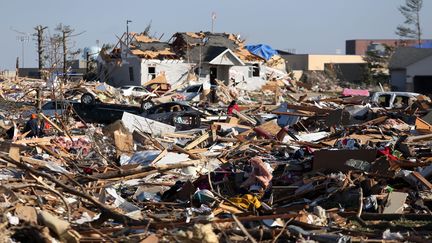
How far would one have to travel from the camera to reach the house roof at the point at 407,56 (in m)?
46.7

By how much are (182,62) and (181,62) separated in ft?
0.55

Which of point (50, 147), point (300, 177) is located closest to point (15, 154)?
point (50, 147)

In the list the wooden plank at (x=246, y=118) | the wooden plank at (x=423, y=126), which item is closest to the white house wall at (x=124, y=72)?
the wooden plank at (x=246, y=118)

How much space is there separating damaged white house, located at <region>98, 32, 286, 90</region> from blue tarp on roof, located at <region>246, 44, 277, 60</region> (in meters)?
2.51

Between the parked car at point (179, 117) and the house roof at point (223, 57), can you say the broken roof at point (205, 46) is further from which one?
the parked car at point (179, 117)

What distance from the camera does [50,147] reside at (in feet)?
52.0

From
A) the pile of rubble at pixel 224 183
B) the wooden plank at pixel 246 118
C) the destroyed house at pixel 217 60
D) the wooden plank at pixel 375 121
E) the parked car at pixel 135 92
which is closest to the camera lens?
the pile of rubble at pixel 224 183

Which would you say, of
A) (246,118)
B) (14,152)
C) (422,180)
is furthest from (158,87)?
(422,180)

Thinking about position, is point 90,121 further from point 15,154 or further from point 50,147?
point 15,154

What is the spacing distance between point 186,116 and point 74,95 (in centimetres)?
1318

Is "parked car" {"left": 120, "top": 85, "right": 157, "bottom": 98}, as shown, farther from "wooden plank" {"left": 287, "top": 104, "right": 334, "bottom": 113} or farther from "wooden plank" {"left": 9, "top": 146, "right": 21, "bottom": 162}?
"wooden plank" {"left": 9, "top": 146, "right": 21, "bottom": 162}

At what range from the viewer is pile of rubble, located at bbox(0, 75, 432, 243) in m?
7.92

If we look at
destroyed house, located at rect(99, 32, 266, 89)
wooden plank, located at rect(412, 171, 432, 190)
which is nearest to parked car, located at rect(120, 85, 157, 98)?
destroyed house, located at rect(99, 32, 266, 89)

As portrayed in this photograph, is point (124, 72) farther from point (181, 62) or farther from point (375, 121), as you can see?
point (375, 121)
